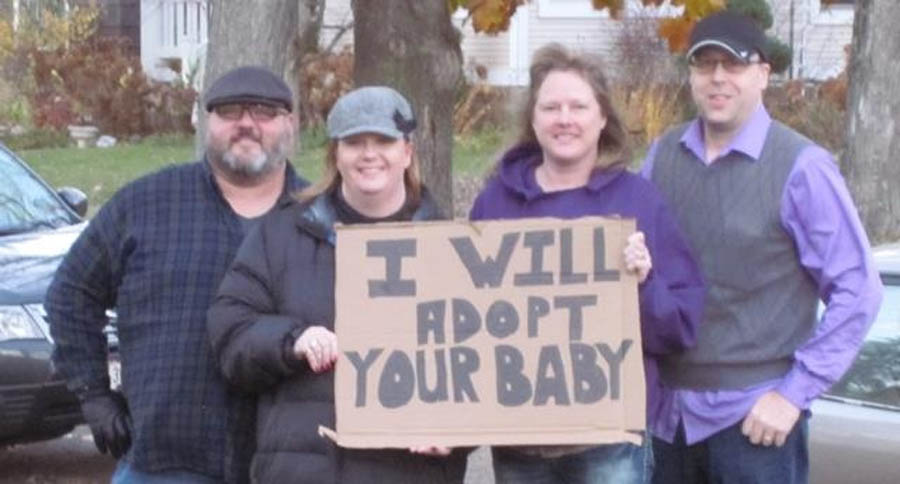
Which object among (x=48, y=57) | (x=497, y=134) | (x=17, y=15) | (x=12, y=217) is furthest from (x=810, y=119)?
(x=17, y=15)

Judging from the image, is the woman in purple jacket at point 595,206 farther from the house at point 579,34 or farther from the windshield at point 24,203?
the house at point 579,34

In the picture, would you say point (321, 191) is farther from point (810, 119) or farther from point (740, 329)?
point (810, 119)

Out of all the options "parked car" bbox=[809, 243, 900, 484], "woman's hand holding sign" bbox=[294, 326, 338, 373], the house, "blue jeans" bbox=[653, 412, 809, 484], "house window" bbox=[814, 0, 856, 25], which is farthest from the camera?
"house window" bbox=[814, 0, 856, 25]

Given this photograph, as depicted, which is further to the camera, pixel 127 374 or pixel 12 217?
pixel 12 217

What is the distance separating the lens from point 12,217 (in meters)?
9.58

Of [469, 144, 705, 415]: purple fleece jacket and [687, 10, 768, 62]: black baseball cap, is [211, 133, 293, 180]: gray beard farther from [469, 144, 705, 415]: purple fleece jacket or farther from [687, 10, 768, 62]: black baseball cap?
[687, 10, 768, 62]: black baseball cap

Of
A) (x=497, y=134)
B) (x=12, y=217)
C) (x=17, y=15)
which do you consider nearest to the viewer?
(x=12, y=217)

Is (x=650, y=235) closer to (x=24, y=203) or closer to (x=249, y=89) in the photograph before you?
(x=249, y=89)

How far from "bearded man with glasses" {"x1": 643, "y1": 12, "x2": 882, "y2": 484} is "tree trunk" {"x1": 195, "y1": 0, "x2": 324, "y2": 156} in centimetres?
312

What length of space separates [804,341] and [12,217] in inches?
226

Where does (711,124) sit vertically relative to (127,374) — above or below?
above

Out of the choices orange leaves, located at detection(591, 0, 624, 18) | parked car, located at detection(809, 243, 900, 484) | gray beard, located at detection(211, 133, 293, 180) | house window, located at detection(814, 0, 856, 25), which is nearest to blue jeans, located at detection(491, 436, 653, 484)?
gray beard, located at detection(211, 133, 293, 180)

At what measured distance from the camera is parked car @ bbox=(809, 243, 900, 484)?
242 inches

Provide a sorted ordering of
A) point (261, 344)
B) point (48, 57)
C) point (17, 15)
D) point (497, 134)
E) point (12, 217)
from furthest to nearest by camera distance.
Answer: point (17, 15) → point (48, 57) → point (497, 134) → point (12, 217) → point (261, 344)
